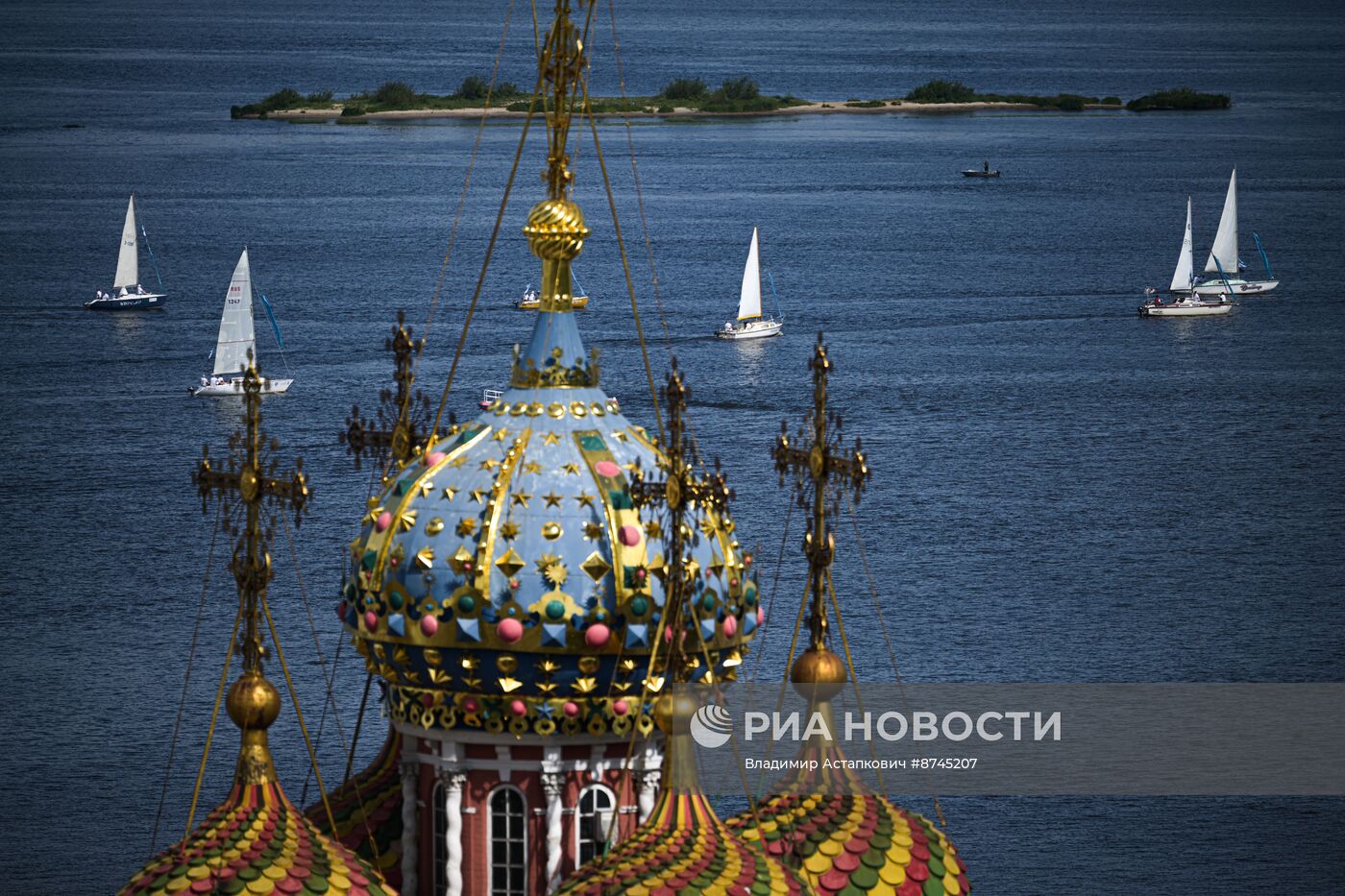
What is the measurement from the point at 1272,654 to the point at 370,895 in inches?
4190

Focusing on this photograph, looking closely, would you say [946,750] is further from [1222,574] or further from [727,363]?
[727,363]

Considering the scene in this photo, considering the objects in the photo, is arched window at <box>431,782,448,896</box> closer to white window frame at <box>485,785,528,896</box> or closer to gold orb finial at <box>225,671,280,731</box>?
white window frame at <box>485,785,528,896</box>

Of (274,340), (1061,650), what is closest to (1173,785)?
(1061,650)

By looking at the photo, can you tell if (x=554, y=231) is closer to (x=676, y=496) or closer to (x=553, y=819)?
(x=676, y=496)

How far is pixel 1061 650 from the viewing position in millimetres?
132375

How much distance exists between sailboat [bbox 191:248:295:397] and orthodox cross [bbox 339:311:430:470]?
136403 millimetres

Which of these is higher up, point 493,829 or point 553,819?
point 553,819

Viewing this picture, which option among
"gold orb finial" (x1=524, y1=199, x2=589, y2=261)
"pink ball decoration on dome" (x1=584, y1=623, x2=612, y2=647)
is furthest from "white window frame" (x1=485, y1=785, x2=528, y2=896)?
"gold orb finial" (x1=524, y1=199, x2=589, y2=261)

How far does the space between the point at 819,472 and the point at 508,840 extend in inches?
208

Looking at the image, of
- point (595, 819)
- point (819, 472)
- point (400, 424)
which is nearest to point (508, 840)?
point (595, 819)

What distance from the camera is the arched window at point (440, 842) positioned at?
34969mm

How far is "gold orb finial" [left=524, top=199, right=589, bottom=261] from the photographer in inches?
1398

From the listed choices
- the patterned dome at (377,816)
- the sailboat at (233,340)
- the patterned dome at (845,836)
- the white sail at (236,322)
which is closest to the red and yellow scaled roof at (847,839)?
the patterned dome at (845,836)

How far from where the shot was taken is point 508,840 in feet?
114
